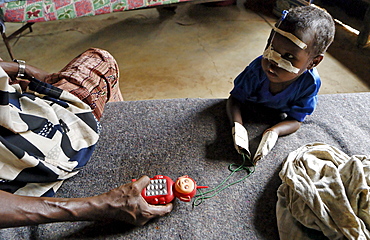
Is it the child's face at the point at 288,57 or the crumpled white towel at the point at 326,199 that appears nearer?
the crumpled white towel at the point at 326,199

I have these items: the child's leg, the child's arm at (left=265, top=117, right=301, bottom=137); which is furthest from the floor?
the child's arm at (left=265, top=117, right=301, bottom=137)

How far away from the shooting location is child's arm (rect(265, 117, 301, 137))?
1.02m

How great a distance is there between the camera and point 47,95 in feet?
3.12

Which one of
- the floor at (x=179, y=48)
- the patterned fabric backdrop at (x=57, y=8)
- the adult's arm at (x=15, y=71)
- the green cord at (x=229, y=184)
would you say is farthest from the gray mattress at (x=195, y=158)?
the patterned fabric backdrop at (x=57, y=8)

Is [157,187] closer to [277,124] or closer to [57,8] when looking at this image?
[277,124]

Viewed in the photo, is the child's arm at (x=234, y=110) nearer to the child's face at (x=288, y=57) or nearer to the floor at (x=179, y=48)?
the child's face at (x=288, y=57)

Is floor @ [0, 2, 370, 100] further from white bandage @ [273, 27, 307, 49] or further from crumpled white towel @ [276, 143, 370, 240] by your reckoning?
crumpled white towel @ [276, 143, 370, 240]

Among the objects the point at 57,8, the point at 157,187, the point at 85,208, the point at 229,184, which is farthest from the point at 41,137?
the point at 57,8

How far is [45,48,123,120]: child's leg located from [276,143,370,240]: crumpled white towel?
2.49 feet

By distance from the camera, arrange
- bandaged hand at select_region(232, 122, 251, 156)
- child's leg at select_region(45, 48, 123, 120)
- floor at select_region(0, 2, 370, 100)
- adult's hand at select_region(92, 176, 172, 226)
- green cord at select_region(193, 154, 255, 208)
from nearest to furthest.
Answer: adult's hand at select_region(92, 176, 172, 226), green cord at select_region(193, 154, 255, 208), bandaged hand at select_region(232, 122, 251, 156), child's leg at select_region(45, 48, 123, 120), floor at select_region(0, 2, 370, 100)

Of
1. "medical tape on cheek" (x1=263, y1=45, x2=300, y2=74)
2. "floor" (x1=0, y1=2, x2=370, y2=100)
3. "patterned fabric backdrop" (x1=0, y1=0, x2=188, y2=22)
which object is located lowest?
"floor" (x1=0, y1=2, x2=370, y2=100)

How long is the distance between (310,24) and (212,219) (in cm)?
69

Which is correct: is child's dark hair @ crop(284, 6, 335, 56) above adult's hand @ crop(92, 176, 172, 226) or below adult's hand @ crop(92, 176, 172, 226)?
above

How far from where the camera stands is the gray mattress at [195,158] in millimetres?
763
